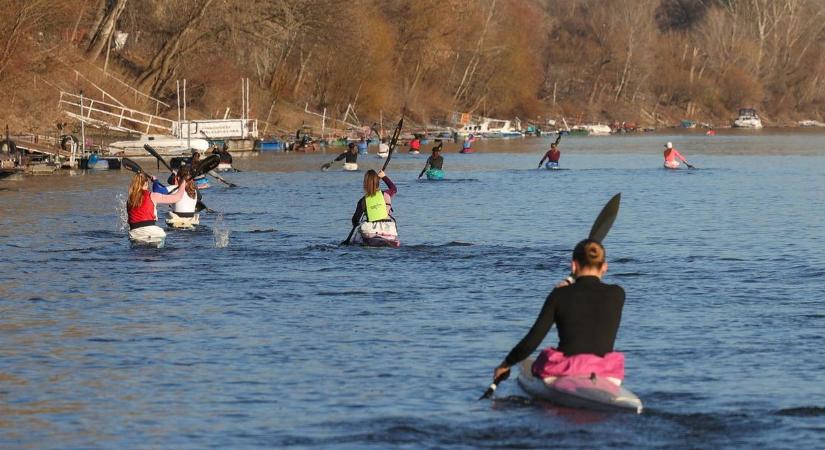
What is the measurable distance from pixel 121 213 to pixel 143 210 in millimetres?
11044

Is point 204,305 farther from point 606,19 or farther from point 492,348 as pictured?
point 606,19

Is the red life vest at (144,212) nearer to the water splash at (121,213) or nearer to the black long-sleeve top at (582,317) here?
the water splash at (121,213)

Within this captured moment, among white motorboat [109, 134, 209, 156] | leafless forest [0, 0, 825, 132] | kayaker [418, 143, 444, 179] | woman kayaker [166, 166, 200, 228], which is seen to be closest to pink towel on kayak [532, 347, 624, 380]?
woman kayaker [166, 166, 200, 228]

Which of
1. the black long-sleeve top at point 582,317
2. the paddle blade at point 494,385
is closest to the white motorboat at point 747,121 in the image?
the paddle blade at point 494,385

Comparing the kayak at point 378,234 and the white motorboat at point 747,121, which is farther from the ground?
the white motorboat at point 747,121

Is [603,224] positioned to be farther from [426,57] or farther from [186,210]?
[426,57]

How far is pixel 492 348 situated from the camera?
1688cm

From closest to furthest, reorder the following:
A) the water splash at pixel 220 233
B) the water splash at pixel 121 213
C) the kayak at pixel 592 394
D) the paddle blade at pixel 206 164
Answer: the kayak at pixel 592 394 → the water splash at pixel 220 233 → the water splash at pixel 121 213 → the paddle blade at pixel 206 164

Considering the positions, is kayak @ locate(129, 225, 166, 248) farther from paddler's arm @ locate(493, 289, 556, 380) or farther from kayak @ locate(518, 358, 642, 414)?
paddler's arm @ locate(493, 289, 556, 380)

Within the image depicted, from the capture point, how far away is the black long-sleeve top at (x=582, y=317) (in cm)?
1241

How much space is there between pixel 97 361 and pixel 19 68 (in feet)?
171

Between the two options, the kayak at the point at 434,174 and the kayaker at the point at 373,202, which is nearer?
the kayaker at the point at 373,202

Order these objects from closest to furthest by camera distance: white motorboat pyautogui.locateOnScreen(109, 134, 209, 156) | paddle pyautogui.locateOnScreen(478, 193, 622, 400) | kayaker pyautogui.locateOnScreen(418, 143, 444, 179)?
paddle pyautogui.locateOnScreen(478, 193, 622, 400), kayaker pyautogui.locateOnScreen(418, 143, 444, 179), white motorboat pyautogui.locateOnScreen(109, 134, 209, 156)

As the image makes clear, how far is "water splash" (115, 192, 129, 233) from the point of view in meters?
33.1
